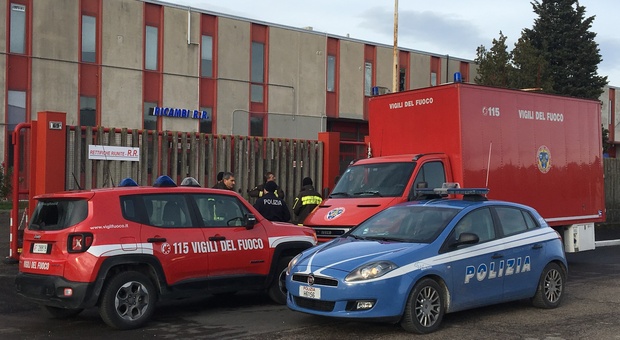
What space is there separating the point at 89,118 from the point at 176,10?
21.0 feet

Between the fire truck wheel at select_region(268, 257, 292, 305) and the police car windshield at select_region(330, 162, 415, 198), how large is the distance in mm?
2692

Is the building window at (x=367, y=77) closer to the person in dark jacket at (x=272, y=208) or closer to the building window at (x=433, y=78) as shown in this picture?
the building window at (x=433, y=78)

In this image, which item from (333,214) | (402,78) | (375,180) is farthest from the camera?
(402,78)

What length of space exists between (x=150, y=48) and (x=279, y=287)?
24.9 m

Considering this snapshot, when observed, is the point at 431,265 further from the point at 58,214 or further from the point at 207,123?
→ the point at 207,123

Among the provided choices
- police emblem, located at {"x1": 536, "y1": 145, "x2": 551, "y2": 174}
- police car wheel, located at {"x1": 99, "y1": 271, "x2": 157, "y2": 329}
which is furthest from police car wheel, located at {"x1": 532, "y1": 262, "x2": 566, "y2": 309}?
police car wheel, located at {"x1": 99, "y1": 271, "x2": 157, "y2": 329}

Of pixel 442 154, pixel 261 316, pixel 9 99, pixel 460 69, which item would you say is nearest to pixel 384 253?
pixel 261 316

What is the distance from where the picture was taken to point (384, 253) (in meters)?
7.95

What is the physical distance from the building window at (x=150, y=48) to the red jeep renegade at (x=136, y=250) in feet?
80.0

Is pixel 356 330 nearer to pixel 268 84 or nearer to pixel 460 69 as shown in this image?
pixel 268 84

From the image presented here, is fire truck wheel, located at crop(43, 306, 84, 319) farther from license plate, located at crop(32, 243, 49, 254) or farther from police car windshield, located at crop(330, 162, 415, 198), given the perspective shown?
police car windshield, located at crop(330, 162, 415, 198)

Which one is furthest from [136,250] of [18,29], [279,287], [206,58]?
[206,58]

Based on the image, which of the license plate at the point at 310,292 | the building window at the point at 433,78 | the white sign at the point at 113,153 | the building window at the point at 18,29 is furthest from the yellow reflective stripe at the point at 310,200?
the building window at the point at 433,78

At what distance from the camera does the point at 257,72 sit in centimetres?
3597
